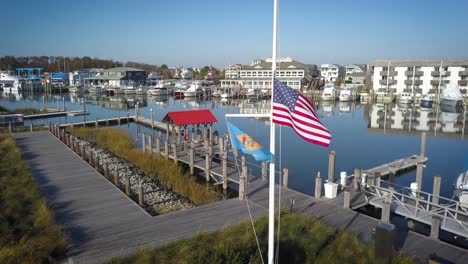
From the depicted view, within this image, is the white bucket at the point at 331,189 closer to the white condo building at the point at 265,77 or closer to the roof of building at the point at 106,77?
the white condo building at the point at 265,77

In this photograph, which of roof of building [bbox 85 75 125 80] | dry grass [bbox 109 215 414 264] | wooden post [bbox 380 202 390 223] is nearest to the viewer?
dry grass [bbox 109 215 414 264]

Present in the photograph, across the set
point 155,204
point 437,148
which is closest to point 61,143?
point 155,204

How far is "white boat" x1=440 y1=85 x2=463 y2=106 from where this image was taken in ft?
215

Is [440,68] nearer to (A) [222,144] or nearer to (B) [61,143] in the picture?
(A) [222,144]

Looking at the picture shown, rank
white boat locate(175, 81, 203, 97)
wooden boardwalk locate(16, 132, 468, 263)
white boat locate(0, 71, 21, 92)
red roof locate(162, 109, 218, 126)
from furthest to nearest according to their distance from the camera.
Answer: white boat locate(0, 71, 21, 92), white boat locate(175, 81, 203, 97), red roof locate(162, 109, 218, 126), wooden boardwalk locate(16, 132, 468, 263)

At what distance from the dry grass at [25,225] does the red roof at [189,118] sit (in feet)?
34.4

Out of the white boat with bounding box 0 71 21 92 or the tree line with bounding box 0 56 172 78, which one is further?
the tree line with bounding box 0 56 172 78

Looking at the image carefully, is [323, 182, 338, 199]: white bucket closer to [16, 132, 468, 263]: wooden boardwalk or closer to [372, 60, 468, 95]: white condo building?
[16, 132, 468, 263]: wooden boardwalk

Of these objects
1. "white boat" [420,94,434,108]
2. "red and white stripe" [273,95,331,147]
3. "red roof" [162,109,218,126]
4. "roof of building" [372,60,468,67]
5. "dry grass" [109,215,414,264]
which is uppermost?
"roof of building" [372,60,468,67]

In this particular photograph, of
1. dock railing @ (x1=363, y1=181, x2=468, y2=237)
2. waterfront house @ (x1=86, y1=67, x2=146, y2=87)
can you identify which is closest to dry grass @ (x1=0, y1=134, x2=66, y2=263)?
dock railing @ (x1=363, y1=181, x2=468, y2=237)

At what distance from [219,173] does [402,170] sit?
12.2m

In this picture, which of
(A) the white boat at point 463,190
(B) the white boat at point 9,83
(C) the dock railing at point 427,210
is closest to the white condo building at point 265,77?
(B) the white boat at point 9,83

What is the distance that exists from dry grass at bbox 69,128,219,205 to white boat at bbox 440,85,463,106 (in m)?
61.1

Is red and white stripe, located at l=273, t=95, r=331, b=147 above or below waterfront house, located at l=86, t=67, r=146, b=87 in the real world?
below
